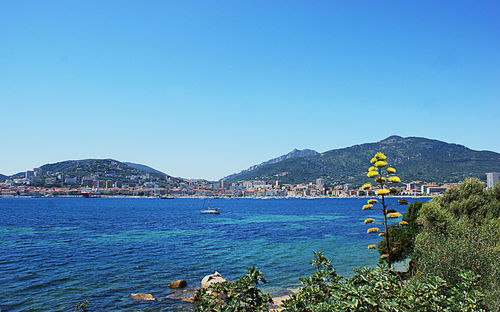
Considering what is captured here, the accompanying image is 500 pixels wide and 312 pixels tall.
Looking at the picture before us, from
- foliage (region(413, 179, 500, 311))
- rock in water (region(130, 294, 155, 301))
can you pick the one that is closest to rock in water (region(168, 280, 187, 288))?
rock in water (region(130, 294, 155, 301))

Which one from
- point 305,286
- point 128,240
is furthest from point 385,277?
point 128,240

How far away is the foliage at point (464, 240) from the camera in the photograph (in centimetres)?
955

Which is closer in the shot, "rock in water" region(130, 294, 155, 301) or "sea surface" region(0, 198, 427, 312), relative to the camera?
"rock in water" region(130, 294, 155, 301)

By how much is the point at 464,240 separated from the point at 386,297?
5.73 m

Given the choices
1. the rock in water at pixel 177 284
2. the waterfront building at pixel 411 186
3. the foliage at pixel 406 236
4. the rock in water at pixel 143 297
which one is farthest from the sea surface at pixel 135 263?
the waterfront building at pixel 411 186

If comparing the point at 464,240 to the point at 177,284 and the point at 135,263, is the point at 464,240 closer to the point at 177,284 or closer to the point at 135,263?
the point at 177,284

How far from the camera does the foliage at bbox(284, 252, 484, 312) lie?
6129 millimetres

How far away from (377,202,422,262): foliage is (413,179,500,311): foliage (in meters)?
1.92

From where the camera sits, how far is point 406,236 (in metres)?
21.4

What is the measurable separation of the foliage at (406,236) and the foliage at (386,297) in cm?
1281

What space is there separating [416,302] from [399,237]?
1685 centimetres

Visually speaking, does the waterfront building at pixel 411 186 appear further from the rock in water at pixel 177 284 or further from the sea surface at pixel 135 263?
the rock in water at pixel 177 284

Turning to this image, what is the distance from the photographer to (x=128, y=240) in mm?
38594

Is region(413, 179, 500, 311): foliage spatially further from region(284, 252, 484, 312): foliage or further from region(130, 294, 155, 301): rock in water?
region(130, 294, 155, 301): rock in water
